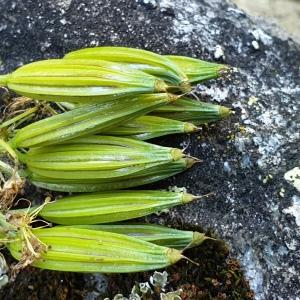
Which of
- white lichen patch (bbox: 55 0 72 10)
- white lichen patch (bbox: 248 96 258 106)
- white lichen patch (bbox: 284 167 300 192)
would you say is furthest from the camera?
white lichen patch (bbox: 55 0 72 10)

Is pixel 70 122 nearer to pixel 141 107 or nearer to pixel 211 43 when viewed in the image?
pixel 141 107

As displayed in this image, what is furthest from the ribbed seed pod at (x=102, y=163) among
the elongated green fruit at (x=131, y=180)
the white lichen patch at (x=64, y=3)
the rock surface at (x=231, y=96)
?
the white lichen patch at (x=64, y=3)

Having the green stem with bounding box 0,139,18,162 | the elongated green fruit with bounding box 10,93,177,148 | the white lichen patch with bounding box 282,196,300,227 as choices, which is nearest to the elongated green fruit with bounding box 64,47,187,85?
the elongated green fruit with bounding box 10,93,177,148

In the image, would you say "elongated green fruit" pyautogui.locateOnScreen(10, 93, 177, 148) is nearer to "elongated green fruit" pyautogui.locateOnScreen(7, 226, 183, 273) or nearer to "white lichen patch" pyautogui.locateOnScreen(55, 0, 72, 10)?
"elongated green fruit" pyautogui.locateOnScreen(7, 226, 183, 273)

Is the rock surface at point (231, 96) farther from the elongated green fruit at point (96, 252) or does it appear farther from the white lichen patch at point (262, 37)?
the elongated green fruit at point (96, 252)

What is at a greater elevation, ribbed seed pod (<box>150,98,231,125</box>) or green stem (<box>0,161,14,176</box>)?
ribbed seed pod (<box>150,98,231,125</box>)

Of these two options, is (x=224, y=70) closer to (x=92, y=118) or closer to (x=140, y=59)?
(x=140, y=59)

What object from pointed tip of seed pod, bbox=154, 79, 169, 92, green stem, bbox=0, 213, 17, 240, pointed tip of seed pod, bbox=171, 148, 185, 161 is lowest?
green stem, bbox=0, 213, 17, 240
